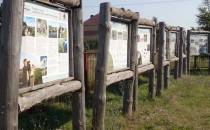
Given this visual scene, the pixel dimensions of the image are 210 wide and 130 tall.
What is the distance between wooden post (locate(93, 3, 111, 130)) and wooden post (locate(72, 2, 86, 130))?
29.2 inches

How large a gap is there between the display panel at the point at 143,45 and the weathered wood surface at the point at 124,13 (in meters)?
1.16

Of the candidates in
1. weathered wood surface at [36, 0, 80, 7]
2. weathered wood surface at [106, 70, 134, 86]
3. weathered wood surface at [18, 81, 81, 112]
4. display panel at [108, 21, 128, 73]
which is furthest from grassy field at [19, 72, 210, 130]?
weathered wood surface at [36, 0, 80, 7]

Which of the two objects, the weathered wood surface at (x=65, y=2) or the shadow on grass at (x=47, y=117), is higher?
the weathered wood surface at (x=65, y=2)

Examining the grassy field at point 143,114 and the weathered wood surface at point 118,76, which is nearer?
the weathered wood surface at point 118,76

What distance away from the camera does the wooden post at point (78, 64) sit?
6.33m

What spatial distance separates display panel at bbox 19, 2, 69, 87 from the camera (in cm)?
489

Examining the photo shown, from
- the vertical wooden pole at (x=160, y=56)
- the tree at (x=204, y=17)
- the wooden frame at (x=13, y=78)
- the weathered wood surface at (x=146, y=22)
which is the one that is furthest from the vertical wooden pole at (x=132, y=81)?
the tree at (x=204, y=17)

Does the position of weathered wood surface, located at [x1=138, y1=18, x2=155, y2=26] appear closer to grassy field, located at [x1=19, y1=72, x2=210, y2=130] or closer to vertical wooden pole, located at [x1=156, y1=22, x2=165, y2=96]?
vertical wooden pole, located at [x1=156, y1=22, x2=165, y2=96]

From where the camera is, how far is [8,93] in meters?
4.26

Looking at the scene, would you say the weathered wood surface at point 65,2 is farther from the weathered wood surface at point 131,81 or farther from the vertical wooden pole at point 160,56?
the vertical wooden pole at point 160,56

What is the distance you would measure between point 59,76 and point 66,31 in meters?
0.63

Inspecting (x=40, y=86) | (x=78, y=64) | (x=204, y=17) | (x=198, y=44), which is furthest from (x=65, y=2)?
(x=204, y=17)

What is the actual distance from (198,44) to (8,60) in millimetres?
17660

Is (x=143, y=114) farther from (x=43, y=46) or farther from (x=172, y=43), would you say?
(x=172, y=43)
